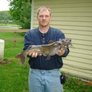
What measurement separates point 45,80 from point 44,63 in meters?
0.24

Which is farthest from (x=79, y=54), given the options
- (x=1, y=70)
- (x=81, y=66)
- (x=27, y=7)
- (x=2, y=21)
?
(x=2, y=21)

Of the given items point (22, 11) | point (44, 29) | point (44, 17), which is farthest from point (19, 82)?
point (22, 11)

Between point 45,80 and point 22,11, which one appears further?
point 22,11

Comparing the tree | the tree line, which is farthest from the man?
the tree

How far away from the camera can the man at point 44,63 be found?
16.0ft

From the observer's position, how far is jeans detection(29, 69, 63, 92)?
489 centimetres

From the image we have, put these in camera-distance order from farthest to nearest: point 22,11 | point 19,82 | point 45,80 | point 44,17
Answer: point 22,11 < point 19,82 < point 45,80 < point 44,17

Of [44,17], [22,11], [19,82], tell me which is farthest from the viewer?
[22,11]

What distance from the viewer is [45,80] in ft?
16.0

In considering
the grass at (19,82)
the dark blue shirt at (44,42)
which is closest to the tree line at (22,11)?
the grass at (19,82)

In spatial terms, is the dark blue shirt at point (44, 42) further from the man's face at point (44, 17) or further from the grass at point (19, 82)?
the grass at point (19, 82)

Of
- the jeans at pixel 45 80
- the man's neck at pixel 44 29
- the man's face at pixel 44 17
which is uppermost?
the man's face at pixel 44 17

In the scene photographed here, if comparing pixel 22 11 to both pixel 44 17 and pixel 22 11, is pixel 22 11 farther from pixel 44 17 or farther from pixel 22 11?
pixel 44 17

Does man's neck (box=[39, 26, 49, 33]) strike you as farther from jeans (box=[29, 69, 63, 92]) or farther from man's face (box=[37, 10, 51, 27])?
jeans (box=[29, 69, 63, 92])
